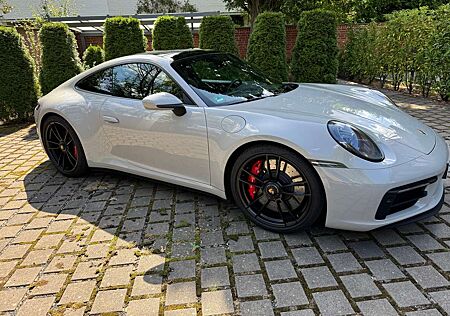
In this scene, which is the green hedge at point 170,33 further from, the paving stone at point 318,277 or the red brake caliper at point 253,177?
the paving stone at point 318,277

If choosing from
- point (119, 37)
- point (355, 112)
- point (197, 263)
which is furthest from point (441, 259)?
point (119, 37)

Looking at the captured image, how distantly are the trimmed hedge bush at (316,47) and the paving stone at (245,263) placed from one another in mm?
5421

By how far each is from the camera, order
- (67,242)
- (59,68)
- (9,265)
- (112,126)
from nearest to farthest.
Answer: (9,265), (67,242), (112,126), (59,68)

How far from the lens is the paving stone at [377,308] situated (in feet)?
5.83

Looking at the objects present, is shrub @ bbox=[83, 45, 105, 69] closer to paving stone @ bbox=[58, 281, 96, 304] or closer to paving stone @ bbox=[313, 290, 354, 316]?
paving stone @ bbox=[58, 281, 96, 304]

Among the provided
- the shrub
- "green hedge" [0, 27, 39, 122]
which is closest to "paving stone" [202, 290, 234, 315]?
"green hedge" [0, 27, 39, 122]

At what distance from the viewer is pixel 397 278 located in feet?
6.63

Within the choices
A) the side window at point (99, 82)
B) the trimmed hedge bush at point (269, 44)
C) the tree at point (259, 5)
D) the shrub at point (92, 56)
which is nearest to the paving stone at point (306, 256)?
the side window at point (99, 82)

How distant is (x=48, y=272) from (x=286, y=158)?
172cm

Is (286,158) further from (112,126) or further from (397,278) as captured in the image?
(112,126)

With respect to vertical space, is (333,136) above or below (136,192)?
above

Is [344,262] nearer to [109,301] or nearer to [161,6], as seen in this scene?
[109,301]

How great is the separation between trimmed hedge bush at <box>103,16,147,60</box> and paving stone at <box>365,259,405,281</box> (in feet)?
19.9

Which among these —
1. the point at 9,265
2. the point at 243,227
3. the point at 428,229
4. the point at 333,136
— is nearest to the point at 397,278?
the point at 428,229
